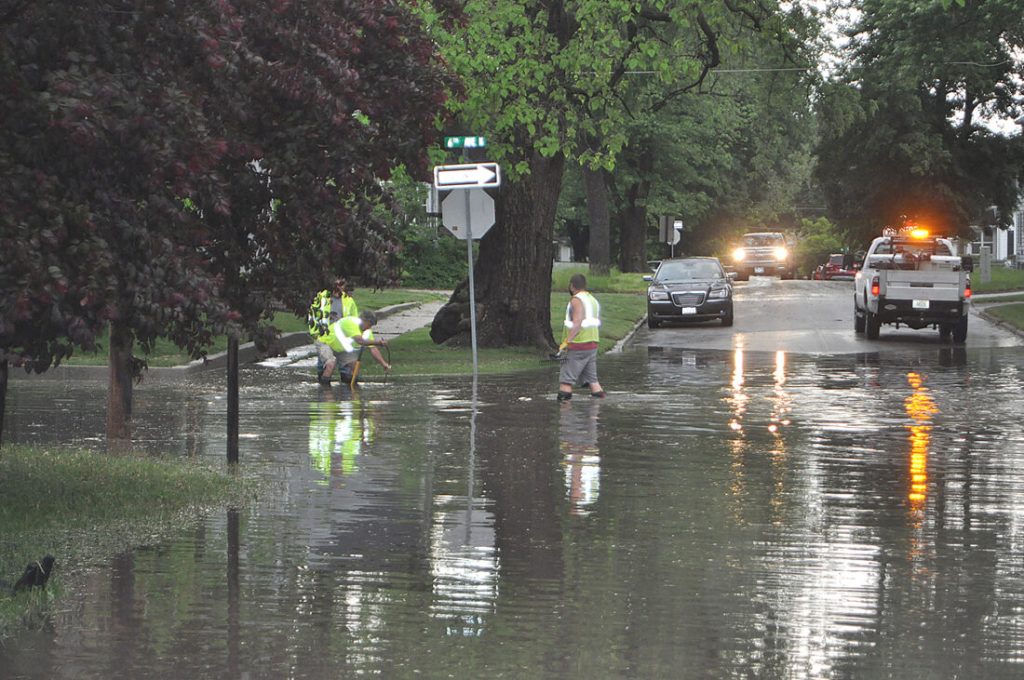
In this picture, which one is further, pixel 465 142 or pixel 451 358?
pixel 451 358

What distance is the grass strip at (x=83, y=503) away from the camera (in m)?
9.60

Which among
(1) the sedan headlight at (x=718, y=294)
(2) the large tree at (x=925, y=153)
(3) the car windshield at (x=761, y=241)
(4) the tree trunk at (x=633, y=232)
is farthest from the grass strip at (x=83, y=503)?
(3) the car windshield at (x=761, y=241)

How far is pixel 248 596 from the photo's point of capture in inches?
345

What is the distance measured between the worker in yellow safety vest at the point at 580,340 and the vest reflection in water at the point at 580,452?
1.83ft

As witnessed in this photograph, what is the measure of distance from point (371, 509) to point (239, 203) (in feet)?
7.92

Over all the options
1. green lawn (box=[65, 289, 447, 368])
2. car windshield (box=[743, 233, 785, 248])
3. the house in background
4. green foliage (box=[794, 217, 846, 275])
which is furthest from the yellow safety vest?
the house in background

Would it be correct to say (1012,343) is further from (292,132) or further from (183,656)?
(183,656)

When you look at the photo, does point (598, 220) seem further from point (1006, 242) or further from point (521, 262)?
point (1006, 242)

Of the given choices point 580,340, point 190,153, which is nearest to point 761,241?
point 580,340

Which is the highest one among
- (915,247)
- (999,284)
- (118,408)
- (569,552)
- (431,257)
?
(431,257)

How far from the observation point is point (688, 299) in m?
38.5

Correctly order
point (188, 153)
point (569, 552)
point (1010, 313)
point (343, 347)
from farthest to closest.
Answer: point (1010, 313), point (343, 347), point (569, 552), point (188, 153)

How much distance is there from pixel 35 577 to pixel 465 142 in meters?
16.8

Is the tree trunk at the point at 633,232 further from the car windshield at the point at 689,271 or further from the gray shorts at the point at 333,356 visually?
the gray shorts at the point at 333,356
